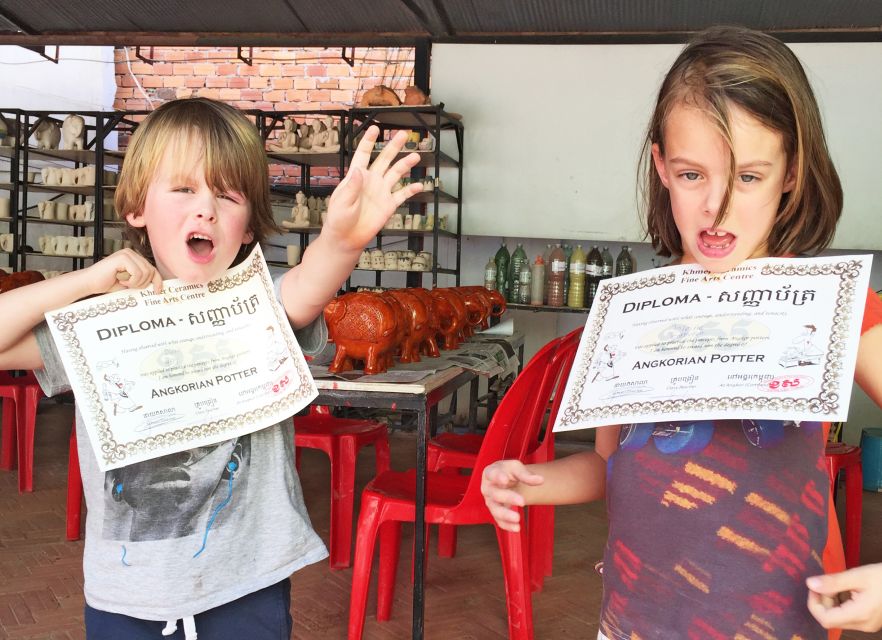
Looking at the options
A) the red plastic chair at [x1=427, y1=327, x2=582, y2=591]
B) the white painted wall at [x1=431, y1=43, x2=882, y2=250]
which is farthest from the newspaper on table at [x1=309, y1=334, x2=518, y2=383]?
the white painted wall at [x1=431, y1=43, x2=882, y2=250]

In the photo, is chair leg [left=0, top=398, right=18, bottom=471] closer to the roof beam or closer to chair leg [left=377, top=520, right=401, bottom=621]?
chair leg [left=377, top=520, right=401, bottom=621]

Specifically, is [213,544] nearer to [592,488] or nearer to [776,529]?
[592,488]

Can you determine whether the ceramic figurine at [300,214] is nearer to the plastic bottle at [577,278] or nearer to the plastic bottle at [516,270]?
the plastic bottle at [516,270]

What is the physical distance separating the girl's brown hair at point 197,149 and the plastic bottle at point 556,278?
4.69 m

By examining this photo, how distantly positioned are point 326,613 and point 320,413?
111 centimetres

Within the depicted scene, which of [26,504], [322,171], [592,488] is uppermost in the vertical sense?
[322,171]

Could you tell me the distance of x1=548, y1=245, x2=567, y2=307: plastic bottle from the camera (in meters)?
5.82

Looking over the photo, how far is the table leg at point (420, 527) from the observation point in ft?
7.83

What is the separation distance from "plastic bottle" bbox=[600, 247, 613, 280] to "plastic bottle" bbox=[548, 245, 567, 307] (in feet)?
0.96

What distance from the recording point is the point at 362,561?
96.0 inches

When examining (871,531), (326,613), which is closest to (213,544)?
(326,613)

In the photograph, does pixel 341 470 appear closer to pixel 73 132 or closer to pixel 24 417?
pixel 24 417

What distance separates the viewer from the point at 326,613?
288 centimetres

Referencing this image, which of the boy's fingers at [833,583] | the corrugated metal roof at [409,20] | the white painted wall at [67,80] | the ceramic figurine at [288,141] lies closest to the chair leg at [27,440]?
the ceramic figurine at [288,141]
